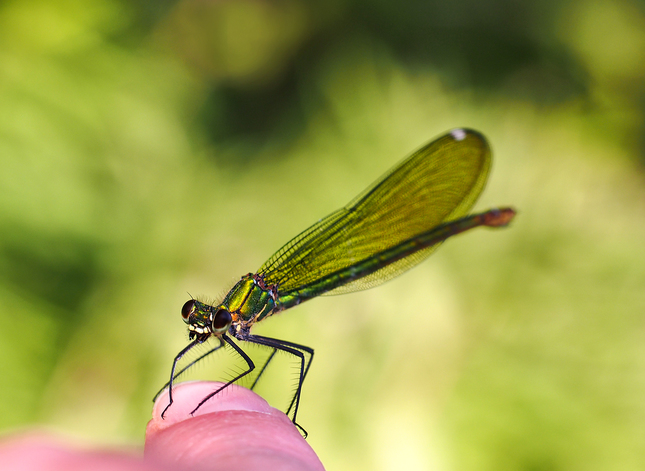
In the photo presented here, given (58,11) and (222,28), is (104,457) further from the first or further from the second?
(222,28)

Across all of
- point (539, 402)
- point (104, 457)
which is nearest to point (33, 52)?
point (104, 457)

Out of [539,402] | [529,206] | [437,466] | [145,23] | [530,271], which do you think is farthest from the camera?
[145,23]

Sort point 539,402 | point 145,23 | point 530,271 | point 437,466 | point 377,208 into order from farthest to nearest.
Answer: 1. point 145,23
2. point 530,271
3. point 539,402
4. point 437,466
5. point 377,208

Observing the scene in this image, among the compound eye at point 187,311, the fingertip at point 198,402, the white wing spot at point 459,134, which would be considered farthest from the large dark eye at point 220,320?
the white wing spot at point 459,134

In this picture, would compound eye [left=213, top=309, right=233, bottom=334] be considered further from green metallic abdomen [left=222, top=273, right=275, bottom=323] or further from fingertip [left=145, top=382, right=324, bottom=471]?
fingertip [left=145, top=382, right=324, bottom=471]

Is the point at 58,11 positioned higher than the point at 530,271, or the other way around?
the point at 58,11

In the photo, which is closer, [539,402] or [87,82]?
[539,402]

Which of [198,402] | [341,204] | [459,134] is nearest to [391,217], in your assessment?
[459,134]
